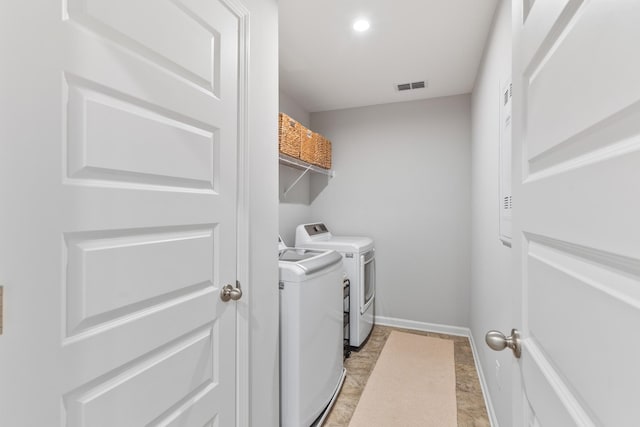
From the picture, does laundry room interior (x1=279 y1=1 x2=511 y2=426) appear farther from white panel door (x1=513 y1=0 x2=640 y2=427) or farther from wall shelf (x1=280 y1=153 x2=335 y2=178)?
white panel door (x1=513 y1=0 x2=640 y2=427)

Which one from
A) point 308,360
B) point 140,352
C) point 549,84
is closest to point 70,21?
point 140,352

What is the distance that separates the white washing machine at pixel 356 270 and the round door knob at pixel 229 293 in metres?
1.75

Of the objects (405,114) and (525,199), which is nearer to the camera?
(525,199)

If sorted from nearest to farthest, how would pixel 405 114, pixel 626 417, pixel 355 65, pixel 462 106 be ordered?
pixel 626 417, pixel 355 65, pixel 462 106, pixel 405 114

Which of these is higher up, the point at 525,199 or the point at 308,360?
the point at 525,199

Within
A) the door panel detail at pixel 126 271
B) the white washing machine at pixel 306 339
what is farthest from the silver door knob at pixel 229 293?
the white washing machine at pixel 306 339

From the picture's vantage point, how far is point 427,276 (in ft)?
10.9

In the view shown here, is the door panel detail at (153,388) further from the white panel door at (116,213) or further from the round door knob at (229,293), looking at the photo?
the round door knob at (229,293)

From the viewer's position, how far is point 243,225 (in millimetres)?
1291

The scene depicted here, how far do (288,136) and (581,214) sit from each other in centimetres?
229

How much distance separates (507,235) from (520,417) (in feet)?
3.04

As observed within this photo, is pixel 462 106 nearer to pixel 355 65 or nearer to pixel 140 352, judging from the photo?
pixel 355 65

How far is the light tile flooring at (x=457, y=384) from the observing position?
6.37 ft

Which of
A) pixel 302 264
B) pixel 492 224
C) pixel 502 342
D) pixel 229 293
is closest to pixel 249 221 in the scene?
pixel 229 293
